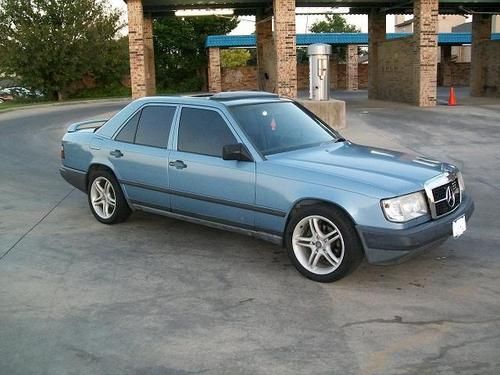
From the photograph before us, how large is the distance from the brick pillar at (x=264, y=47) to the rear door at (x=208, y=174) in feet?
55.1

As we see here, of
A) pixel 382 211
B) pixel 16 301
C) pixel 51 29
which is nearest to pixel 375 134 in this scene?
pixel 382 211

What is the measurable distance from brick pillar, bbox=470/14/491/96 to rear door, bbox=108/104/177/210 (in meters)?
23.4

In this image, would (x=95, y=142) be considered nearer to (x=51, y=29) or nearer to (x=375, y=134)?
(x=375, y=134)

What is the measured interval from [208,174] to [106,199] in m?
1.81

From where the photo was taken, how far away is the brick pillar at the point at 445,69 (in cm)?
4428

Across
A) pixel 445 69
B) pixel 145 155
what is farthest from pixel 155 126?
pixel 445 69

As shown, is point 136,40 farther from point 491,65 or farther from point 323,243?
point 323,243

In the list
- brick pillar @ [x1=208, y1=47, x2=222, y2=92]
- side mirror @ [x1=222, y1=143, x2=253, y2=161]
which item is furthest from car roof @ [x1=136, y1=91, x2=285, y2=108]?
brick pillar @ [x1=208, y1=47, x2=222, y2=92]

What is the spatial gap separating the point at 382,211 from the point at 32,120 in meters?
18.8

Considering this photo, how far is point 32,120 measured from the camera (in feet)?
68.5

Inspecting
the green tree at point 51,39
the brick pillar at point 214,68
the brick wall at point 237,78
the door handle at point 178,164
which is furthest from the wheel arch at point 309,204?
the brick wall at point 237,78

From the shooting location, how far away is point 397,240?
443 cm

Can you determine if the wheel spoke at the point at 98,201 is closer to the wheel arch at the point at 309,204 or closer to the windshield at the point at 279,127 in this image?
the windshield at the point at 279,127

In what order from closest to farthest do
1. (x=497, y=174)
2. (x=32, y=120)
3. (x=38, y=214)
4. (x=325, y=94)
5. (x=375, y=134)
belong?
(x=38, y=214) → (x=497, y=174) → (x=375, y=134) → (x=325, y=94) → (x=32, y=120)
